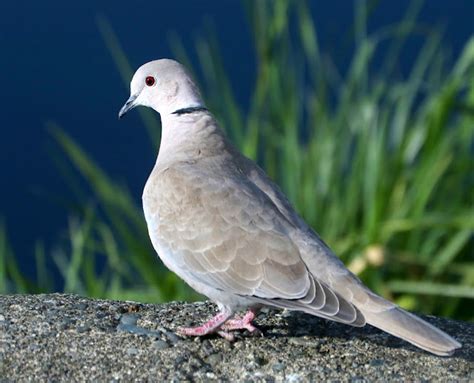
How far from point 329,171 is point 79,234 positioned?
1560mm

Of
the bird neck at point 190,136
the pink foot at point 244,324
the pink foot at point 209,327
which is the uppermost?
the bird neck at point 190,136

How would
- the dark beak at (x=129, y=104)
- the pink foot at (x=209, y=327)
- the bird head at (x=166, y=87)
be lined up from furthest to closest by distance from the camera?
1. the dark beak at (x=129, y=104)
2. the bird head at (x=166, y=87)
3. the pink foot at (x=209, y=327)

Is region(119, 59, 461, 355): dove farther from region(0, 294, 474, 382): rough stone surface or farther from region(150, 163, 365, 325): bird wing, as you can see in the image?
region(0, 294, 474, 382): rough stone surface

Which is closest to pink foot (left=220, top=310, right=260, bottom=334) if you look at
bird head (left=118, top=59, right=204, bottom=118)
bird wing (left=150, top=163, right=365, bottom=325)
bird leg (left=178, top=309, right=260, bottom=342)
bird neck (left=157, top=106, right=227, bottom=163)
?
bird leg (left=178, top=309, right=260, bottom=342)

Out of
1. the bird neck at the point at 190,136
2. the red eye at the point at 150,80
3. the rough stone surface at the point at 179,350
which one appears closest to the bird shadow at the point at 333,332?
the rough stone surface at the point at 179,350

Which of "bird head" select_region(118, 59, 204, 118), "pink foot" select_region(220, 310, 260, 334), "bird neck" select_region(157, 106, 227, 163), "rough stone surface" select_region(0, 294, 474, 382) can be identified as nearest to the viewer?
"rough stone surface" select_region(0, 294, 474, 382)

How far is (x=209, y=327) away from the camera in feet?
11.8

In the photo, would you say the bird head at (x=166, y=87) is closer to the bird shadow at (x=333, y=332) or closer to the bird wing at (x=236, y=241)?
the bird wing at (x=236, y=241)

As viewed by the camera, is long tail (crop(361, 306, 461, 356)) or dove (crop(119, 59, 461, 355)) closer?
long tail (crop(361, 306, 461, 356))

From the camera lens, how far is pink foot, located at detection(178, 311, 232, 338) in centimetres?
358

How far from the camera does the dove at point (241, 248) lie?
334cm

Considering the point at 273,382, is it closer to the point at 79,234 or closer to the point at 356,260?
the point at 356,260

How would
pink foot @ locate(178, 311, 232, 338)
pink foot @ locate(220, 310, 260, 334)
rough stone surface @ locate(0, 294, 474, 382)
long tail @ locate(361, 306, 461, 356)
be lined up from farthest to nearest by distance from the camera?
pink foot @ locate(220, 310, 260, 334) < pink foot @ locate(178, 311, 232, 338) < rough stone surface @ locate(0, 294, 474, 382) < long tail @ locate(361, 306, 461, 356)

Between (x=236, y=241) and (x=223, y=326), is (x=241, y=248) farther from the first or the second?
(x=223, y=326)
